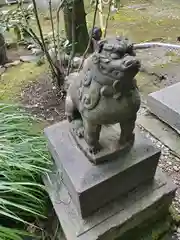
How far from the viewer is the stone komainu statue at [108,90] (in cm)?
83

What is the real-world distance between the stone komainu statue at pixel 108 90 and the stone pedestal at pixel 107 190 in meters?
0.09

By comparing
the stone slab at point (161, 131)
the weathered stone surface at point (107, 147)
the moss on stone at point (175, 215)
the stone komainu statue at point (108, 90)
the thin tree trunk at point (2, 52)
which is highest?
the stone komainu statue at point (108, 90)

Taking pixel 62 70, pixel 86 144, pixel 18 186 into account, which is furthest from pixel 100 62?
pixel 62 70

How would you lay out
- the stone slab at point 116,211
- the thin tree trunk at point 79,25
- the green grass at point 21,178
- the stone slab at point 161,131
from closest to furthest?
the stone slab at point 116,211 → the green grass at point 21,178 → the stone slab at point 161,131 → the thin tree trunk at point 79,25

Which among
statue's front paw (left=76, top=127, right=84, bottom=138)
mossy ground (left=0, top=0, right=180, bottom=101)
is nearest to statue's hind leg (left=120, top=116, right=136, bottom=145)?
statue's front paw (left=76, top=127, right=84, bottom=138)

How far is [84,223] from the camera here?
1.17m

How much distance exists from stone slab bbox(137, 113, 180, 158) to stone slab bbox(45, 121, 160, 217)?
0.51m

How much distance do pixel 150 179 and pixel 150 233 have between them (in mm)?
277

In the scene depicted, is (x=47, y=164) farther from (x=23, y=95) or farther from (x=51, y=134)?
(x=23, y=95)

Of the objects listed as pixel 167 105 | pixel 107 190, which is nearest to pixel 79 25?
pixel 167 105

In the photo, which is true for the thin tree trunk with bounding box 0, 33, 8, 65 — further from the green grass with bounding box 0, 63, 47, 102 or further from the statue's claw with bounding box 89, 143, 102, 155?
the statue's claw with bounding box 89, 143, 102, 155

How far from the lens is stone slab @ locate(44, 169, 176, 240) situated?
1.16 metres

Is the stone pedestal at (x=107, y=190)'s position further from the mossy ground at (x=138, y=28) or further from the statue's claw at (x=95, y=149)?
the mossy ground at (x=138, y=28)

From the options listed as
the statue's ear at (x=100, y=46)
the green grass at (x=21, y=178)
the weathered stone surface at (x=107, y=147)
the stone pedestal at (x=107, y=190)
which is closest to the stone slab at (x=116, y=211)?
the stone pedestal at (x=107, y=190)
